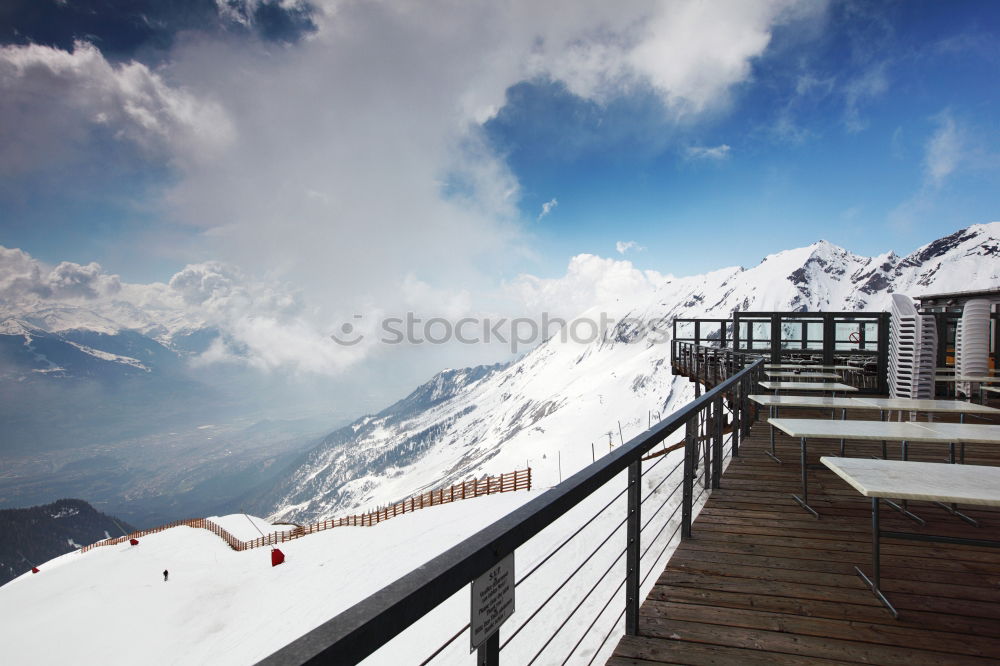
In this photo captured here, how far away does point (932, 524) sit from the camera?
3.81 meters

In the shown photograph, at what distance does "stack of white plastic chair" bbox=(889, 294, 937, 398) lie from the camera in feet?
20.5

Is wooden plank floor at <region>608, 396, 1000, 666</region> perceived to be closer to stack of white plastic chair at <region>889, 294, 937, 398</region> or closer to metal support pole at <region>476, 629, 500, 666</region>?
metal support pole at <region>476, 629, 500, 666</region>

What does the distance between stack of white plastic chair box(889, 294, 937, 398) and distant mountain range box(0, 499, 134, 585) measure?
15399 cm

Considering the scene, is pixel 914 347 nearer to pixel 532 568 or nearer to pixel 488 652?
pixel 532 568

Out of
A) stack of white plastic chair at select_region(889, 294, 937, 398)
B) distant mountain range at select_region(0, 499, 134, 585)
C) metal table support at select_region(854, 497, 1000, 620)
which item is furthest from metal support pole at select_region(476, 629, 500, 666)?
distant mountain range at select_region(0, 499, 134, 585)

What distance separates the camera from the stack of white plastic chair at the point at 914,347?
6.26 m

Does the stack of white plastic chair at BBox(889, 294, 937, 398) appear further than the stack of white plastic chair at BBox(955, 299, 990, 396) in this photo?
No

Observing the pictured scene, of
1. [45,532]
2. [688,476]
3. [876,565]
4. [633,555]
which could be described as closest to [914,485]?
[876,565]

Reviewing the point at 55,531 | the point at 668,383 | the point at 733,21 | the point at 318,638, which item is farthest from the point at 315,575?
the point at 55,531

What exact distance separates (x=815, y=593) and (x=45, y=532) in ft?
615

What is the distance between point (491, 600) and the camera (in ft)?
3.88

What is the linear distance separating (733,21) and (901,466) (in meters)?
18.7

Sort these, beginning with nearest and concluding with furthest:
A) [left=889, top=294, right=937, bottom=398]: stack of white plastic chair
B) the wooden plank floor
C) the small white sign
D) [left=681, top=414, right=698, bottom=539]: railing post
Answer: the small white sign < the wooden plank floor < [left=681, top=414, right=698, bottom=539]: railing post < [left=889, top=294, right=937, bottom=398]: stack of white plastic chair

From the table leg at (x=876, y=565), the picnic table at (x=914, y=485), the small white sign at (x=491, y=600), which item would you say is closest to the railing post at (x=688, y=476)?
the picnic table at (x=914, y=485)
